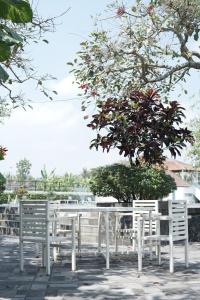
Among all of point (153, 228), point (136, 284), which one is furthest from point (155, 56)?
point (136, 284)

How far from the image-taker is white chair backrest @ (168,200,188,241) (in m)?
6.17

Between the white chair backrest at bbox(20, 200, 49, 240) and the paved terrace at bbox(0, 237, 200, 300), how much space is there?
0.47 metres

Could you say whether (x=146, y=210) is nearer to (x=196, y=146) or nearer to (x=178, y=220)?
(x=178, y=220)

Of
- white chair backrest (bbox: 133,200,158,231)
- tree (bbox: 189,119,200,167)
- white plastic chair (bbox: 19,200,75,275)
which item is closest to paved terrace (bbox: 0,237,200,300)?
white plastic chair (bbox: 19,200,75,275)

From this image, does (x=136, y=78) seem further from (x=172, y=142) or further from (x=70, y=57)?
(x=172, y=142)

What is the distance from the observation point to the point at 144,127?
880 centimetres

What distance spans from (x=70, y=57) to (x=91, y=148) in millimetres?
2613

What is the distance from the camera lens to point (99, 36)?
1029 cm

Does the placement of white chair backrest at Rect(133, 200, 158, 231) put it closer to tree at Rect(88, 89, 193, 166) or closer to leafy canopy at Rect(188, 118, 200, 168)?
tree at Rect(88, 89, 193, 166)

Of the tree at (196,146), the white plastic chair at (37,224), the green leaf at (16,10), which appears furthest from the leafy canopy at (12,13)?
the tree at (196,146)

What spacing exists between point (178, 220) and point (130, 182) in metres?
3.18

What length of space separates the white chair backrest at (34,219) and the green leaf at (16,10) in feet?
15.6

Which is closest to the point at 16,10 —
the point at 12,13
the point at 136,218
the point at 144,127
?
A: the point at 12,13

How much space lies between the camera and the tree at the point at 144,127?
28.6 ft
